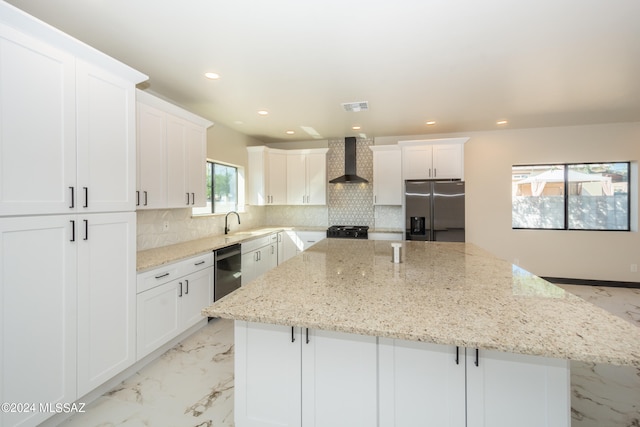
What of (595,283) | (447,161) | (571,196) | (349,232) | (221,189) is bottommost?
(595,283)

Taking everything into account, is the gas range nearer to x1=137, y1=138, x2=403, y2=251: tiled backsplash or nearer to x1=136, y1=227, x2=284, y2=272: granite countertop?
x1=137, y1=138, x2=403, y2=251: tiled backsplash

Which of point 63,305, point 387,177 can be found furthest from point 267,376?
point 387,177

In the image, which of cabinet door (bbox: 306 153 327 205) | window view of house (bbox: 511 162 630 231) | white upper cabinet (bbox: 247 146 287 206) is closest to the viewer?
window view of house (bbox: 511 162 630 231)

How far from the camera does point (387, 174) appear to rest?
476 centimetres

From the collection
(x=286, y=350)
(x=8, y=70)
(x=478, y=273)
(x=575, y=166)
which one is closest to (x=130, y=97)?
(x=8, y=70)

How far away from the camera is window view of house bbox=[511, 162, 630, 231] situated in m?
4.43

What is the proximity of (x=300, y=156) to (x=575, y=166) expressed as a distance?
4.58m

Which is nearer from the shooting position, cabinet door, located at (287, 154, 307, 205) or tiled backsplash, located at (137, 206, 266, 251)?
tiled backsplash, located at (137, 206, 266, 251)

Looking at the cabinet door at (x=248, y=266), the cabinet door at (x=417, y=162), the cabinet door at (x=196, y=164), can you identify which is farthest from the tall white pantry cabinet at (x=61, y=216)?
the cabinet door at (x=417, y=162)

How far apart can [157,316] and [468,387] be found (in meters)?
2.33

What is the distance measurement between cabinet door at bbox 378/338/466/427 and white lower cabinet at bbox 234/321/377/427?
0.06m

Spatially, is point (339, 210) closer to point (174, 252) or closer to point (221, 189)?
point (221, 189)

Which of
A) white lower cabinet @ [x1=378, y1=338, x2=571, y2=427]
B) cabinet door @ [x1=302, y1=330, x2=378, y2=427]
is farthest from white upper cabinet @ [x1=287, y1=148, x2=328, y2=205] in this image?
white lower cabinet @ [x1=378, y1=338, x2=571, y2=427]

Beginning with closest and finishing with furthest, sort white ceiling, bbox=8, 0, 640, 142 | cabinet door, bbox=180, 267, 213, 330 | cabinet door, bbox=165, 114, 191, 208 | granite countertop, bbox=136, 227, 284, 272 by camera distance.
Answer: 1. white ceiling, bbox=8, 0, 640, 142
2. granite countertop, bbox=136, 227, 284, 272
3. cabinet door, bbox=180, 267, 213, 330
4. cabinet door, bbox=165, 114, 191, 208
